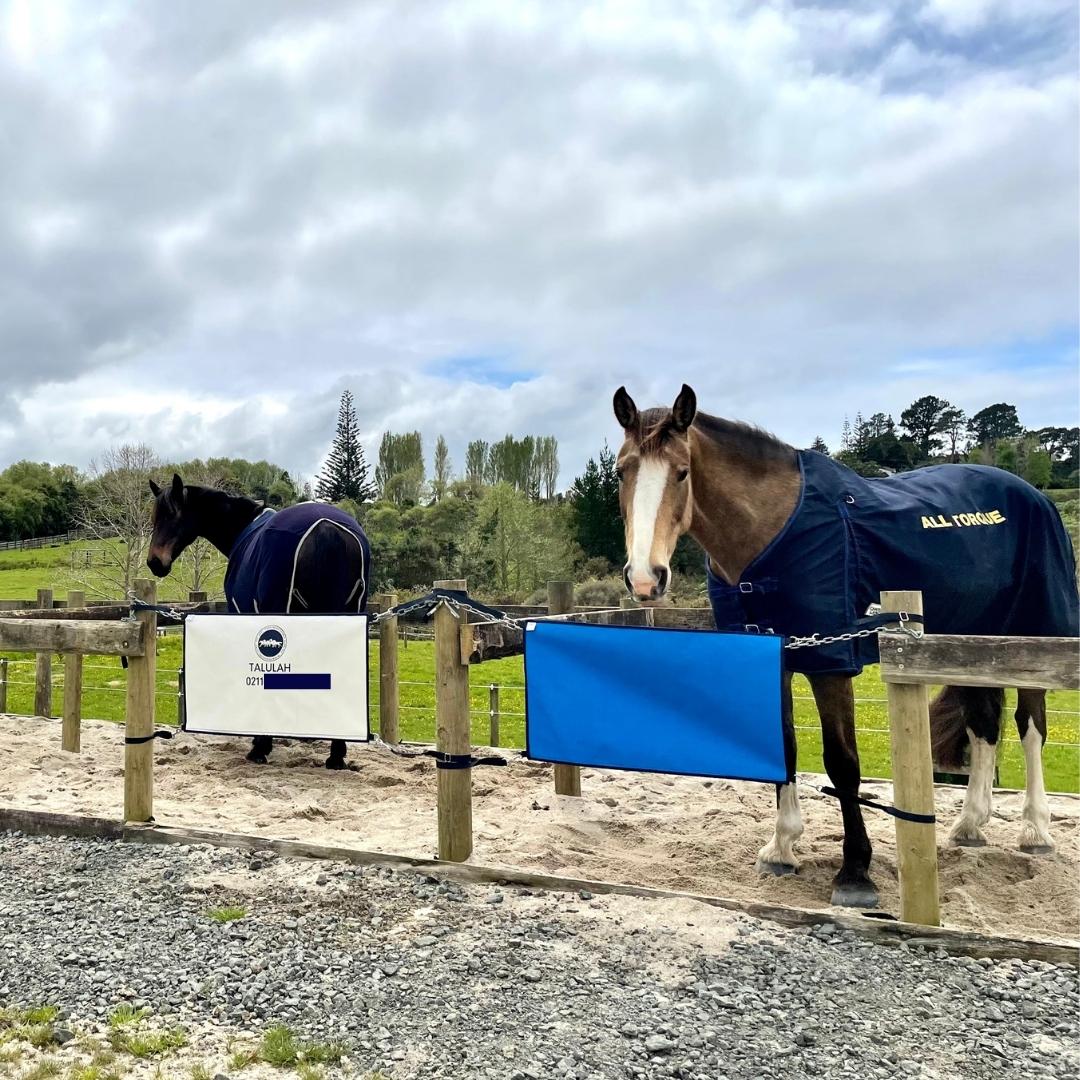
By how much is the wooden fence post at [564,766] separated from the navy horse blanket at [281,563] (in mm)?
2194

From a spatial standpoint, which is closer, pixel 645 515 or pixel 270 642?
pixel 645 515

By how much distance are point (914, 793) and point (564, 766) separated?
271 cm

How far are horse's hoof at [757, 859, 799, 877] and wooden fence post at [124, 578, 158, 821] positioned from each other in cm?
357

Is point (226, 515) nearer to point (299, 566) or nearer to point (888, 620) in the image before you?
point (299, 566)

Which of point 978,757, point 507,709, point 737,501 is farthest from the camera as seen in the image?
point 507,709

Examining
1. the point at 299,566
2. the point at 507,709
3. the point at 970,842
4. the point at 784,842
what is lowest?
the point at 507,709

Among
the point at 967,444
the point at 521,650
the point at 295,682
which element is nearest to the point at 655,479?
the point at 521,650

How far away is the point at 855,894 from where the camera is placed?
13.2 feet

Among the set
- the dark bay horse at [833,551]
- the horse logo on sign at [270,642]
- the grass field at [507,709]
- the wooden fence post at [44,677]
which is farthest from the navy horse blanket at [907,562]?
the wooden fence post at [44,677]

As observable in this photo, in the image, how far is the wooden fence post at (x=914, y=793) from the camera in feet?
11.8

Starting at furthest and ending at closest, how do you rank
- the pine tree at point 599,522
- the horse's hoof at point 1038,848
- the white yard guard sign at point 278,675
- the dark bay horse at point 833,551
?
1. the pine tree at point 599,522
2. the white yard guard sign at point 278,675
3. the horse's hoof at point 1038,848
4. the dark bay horse at point 833,551

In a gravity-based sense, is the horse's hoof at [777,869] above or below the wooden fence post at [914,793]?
below

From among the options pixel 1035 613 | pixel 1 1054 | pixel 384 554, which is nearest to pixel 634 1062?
pixel 1 1054

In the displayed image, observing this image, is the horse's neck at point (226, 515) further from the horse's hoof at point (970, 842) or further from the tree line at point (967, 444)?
the tree line at point (967, 444)
